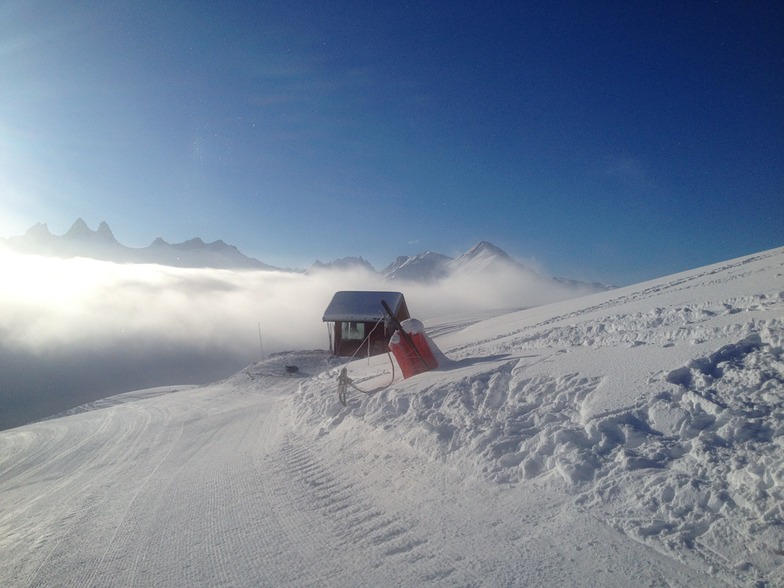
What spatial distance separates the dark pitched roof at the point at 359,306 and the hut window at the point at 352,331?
47cm

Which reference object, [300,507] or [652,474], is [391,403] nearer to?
[300,507]

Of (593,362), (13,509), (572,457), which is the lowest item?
(13,509)

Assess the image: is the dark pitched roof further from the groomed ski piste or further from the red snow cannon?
the groomed ski piste

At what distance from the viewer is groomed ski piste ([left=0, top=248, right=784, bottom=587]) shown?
3201mm

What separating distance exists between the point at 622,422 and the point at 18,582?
6.46 metres

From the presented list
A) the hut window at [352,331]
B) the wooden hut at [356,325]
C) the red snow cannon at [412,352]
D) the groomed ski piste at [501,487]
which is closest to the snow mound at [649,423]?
the groomed ski piste at [501,487]

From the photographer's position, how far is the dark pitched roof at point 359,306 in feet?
92.5

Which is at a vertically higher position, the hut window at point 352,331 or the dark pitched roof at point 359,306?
the dark pitched roof at point 359,306

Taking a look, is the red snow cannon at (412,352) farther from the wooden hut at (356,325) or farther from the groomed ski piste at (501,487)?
the wooden hut at (356,325)

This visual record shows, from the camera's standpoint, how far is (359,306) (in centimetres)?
2916

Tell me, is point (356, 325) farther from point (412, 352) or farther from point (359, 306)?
point (412, 352)

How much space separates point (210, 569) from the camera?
383 centimetres

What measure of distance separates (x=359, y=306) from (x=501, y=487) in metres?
25.1

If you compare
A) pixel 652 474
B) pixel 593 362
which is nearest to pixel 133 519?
pixel 652 474
